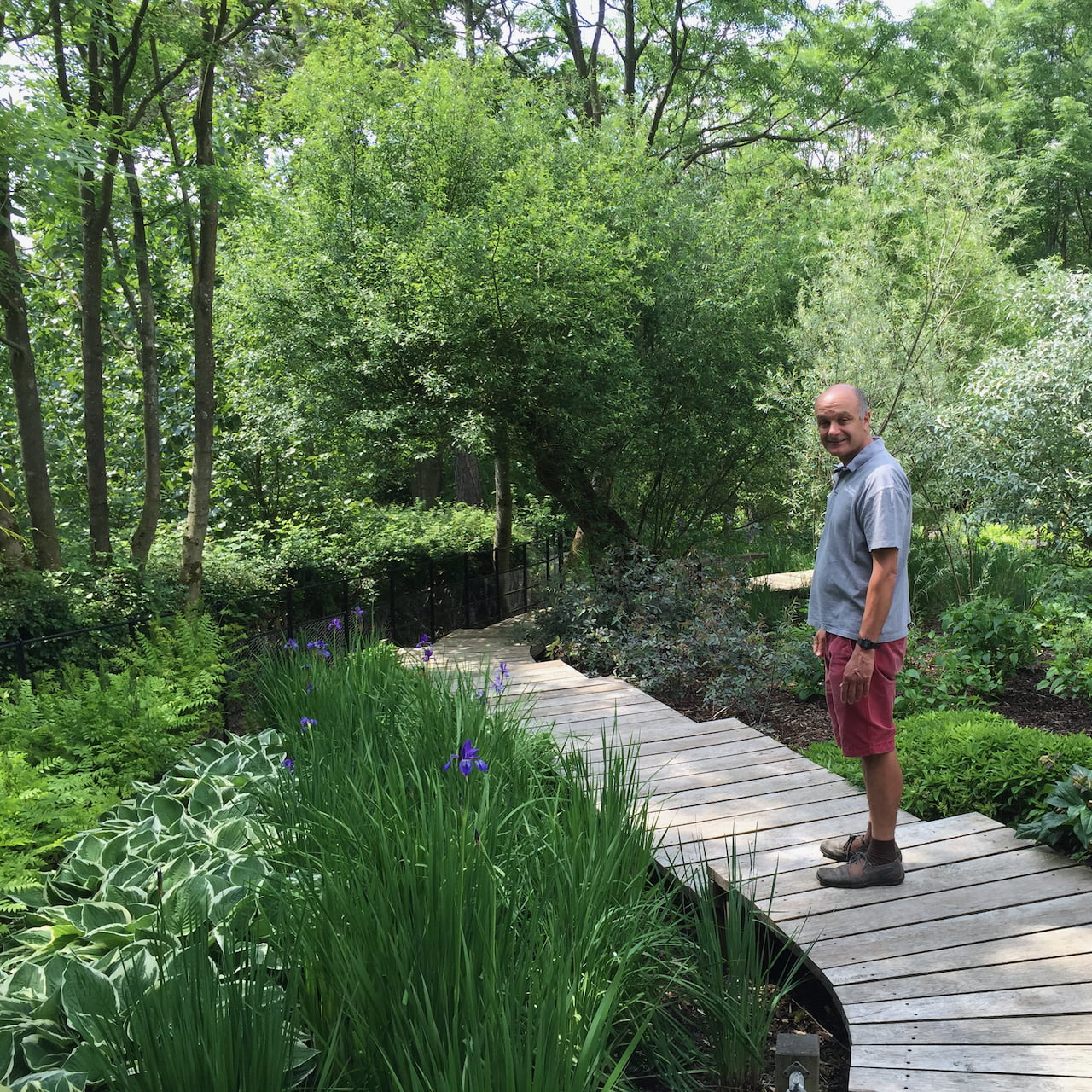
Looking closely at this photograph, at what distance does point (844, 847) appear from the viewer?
338 centimetres

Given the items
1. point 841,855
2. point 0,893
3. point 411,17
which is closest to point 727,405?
point 411,17

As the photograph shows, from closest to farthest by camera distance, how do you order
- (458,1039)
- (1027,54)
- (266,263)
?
(458,1039) < (266,263) < (1027,54)

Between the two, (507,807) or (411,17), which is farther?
(411,17)

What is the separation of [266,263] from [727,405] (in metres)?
5.28

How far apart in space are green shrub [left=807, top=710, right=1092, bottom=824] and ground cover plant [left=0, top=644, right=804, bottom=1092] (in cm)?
129

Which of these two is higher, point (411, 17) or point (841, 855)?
point (411, 17)

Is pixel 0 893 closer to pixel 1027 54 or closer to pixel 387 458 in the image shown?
pixel 387 458

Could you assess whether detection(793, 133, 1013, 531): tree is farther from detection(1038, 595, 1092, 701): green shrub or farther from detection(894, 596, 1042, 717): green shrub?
detection(1038, 595, 1092, 701): green shrub

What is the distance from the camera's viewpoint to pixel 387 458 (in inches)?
428

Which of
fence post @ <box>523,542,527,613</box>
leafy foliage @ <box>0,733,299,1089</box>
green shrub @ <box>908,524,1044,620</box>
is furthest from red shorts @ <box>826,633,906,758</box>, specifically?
fence post @ <box>523,542,527,613</box>

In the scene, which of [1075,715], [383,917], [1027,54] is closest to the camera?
[383,917]

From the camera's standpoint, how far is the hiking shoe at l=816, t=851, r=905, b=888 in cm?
318

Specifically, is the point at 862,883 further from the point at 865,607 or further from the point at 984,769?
the point at 984,769

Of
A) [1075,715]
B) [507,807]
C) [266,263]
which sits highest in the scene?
[266,263]
